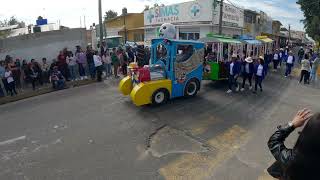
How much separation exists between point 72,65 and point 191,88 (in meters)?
6.75

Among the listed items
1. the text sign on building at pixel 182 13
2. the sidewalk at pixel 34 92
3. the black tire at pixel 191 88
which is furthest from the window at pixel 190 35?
the black tire at pixel 191 88

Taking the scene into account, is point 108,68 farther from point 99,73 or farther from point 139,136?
point 139,136

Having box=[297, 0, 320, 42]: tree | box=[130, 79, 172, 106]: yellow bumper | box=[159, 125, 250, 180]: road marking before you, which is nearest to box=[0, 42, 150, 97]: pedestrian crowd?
box=[130, 79, 172, 106]: yellow bumper

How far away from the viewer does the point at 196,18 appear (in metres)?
28.2

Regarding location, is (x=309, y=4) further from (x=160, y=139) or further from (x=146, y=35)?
(x=160, y=139)

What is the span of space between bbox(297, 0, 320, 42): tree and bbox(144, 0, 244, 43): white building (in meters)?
10.3

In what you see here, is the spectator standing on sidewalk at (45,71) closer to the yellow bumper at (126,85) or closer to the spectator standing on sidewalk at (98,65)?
the spectator standing on sidewalk at (98,65)

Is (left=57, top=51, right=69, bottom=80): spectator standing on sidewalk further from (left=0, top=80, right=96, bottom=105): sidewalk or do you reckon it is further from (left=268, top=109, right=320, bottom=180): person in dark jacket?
(left=268, top=109, right=320, bottom=180): person in dark jacket

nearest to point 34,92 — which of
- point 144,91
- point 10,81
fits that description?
point 10,81

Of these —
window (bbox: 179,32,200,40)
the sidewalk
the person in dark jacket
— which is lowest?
the sidewalk

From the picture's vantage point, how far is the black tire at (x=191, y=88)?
464 inches

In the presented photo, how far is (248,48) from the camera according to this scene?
773 inches

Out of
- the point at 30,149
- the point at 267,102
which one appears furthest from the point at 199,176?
the point at 267,102

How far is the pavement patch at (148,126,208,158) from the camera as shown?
7129 millimetres
